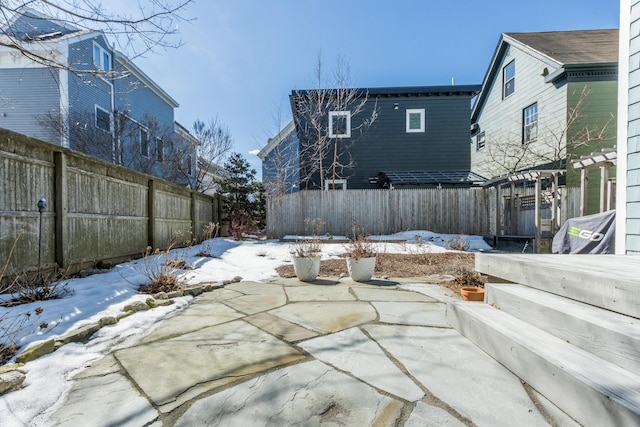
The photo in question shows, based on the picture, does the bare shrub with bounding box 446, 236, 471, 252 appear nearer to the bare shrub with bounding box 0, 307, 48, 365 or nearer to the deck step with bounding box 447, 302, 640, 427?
the deck step with bounding box 447, 302, 640, 427

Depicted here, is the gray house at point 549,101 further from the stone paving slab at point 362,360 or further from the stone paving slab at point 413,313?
the stone paving slab at point 362,360

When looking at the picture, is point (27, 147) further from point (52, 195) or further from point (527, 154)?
point (527, 154)

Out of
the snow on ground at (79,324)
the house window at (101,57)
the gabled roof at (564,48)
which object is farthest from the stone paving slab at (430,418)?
the house window at (101,57)

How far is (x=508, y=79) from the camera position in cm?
1184

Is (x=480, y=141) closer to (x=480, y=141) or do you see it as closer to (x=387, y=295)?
(x=480, y=141)

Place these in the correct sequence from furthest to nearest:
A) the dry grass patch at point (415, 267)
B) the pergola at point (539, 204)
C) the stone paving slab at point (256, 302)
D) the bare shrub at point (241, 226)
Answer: the bare shrub at point (241, 226)
the pergola at point (539, 204)
the dry grass patch at point (415, 267)
the stone paving slab at point (256, 302)

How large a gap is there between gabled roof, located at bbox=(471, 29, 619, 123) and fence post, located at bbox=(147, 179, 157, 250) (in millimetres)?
12097

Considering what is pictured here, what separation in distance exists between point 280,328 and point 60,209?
10.7ft

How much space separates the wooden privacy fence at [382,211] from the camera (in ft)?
31.6

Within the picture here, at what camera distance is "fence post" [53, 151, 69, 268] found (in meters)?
3.44

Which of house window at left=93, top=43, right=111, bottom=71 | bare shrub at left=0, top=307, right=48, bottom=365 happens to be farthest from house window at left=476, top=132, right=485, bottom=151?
house window at left=93, top=43, right=111, bottom=71

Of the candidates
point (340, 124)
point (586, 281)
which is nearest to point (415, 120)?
point (340, 124)

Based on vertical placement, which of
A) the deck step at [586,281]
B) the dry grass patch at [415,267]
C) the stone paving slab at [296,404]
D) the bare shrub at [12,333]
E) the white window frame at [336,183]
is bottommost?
the dry grass patch at [415,267]

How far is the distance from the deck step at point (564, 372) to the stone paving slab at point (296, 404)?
26.6 inches
